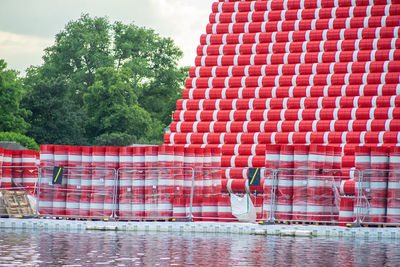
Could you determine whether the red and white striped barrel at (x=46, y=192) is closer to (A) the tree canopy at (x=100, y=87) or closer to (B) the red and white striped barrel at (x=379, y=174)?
(B) the red and white striped barrel at (x=379, y=174)

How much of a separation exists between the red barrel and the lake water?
2.77 meters

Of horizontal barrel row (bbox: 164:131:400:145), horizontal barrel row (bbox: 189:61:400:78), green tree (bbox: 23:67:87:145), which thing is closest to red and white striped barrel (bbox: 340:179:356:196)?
horizontal barrel row (bbox: 164:131:400:145)

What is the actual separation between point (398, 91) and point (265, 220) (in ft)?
38.2

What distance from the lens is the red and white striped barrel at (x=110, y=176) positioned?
23434 mm

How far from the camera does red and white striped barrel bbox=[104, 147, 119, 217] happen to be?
2343 cm

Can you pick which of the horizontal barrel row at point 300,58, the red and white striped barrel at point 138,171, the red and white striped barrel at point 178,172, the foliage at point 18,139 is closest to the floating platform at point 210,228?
the red and white striped barrel at point 138,171

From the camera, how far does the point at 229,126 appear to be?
1350 inches

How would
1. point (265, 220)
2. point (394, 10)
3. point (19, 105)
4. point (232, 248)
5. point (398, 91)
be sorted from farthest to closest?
point (19, 105) → point (394, 10) → point (398, 91) → point (265, 220) → point (232, 248)

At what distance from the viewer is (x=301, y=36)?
35250mm

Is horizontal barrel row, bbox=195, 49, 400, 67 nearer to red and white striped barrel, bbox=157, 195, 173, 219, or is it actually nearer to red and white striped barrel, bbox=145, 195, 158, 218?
red and white striped barrel, bbox=157, 195, 173, 219

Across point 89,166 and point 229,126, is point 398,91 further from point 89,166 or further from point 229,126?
point 89,166

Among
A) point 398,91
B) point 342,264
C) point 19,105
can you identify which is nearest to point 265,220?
point 342,264

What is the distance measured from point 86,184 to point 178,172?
2744 mm

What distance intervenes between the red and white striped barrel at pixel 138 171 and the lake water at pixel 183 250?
8.14 feet
